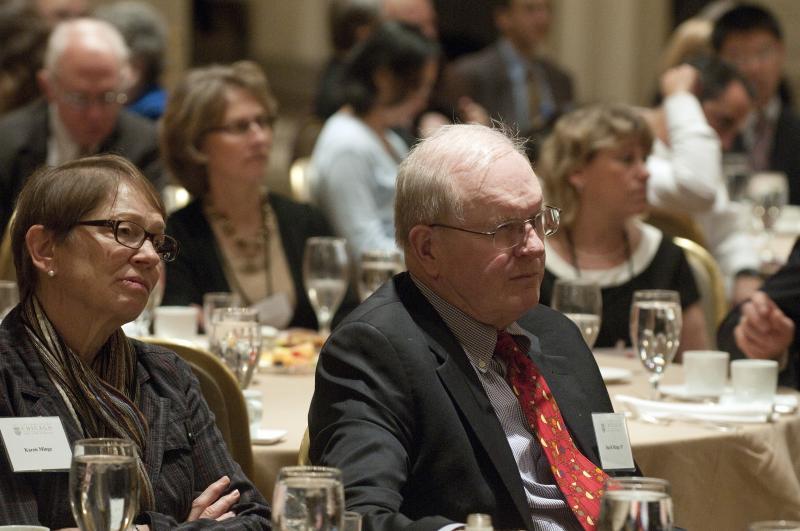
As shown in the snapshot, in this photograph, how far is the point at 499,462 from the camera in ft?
8.01

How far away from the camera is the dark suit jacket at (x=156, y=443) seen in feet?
7.61

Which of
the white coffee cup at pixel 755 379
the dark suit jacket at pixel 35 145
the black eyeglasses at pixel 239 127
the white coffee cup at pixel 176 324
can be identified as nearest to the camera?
the white coffee cup at pixel 755 379

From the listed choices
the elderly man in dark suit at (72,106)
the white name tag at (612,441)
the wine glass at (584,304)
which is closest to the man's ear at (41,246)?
the white name tag at (612,441)

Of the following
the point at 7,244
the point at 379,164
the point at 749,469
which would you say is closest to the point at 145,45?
the point at 379,164

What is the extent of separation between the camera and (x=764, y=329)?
3.63 meters

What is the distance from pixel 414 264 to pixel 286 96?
8534mm

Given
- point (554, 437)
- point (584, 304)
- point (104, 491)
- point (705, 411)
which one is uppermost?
point (104, 491)

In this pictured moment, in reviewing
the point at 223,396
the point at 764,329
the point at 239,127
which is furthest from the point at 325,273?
the point at 223,396

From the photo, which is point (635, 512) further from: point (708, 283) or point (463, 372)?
point (708, 283)

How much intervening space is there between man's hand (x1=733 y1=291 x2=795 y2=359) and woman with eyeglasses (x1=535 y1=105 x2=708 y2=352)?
790mm

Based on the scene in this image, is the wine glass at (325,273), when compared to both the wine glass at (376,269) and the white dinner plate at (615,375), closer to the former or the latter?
the wine glass at (376,269)

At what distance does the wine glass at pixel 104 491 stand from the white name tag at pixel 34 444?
0.43 meters

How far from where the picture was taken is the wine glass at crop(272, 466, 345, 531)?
1.76 m

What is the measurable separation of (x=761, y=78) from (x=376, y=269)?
176 inches
